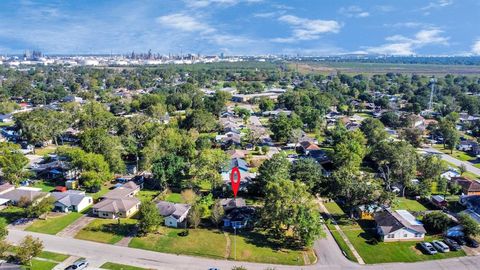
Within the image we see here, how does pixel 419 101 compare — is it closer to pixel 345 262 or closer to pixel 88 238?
pixel 345 262

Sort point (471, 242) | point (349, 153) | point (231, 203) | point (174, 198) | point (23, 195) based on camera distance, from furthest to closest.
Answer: point (349, 153) < point (174, 198) < point (23, 195) < point (231, 203) < point (471, 242)

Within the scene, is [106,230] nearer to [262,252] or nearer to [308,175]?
[262,252]

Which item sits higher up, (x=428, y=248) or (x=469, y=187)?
(x=469, y=187)

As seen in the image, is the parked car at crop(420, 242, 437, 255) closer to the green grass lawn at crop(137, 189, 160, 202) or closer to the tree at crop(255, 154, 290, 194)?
the tree at crop(255, 154, 290, 194)

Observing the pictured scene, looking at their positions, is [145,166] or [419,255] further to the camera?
[145,166]

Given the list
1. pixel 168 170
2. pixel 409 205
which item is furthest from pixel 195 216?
pixel 409 205

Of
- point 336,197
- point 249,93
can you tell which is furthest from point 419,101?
point 336,197
